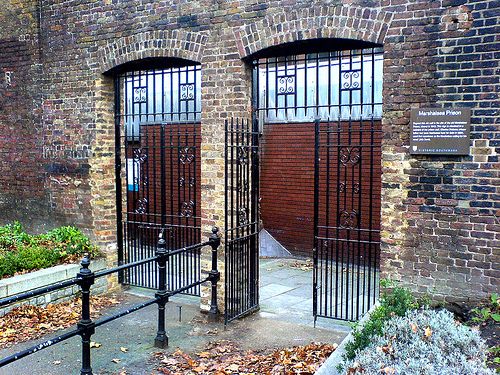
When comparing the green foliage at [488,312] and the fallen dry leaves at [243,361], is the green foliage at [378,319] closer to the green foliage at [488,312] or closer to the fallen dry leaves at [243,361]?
the green foliage at [488,312]

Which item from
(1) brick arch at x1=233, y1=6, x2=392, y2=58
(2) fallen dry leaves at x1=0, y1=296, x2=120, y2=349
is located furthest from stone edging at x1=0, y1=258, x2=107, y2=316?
(1) brick arch at x1=233, y1=6, x2=392, y2=58

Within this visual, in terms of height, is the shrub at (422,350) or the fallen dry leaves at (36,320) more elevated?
the shrub at (422,350)

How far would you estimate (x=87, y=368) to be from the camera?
4.82 metres

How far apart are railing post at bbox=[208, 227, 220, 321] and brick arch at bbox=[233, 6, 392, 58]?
235cm

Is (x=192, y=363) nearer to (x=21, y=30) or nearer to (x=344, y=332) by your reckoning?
(x=344, y=332)

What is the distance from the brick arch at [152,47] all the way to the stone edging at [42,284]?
3.04m

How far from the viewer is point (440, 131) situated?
5.52 meters

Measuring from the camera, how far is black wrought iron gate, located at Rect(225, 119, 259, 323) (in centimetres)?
666

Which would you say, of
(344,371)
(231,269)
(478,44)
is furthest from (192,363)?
(478,44)

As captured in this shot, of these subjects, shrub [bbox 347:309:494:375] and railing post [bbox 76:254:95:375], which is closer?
shrub [bbox 347:309:494:375]

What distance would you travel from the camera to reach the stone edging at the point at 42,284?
21.6ft

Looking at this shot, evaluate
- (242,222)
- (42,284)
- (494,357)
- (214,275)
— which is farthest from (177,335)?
(494,357)

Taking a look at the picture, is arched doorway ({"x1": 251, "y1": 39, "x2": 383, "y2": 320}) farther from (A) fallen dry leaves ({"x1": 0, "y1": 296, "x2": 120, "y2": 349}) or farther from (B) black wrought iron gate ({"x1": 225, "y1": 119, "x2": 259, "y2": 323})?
(A) fallen dry leaves ({"x1": 0, "y1": 296, "x2": 120, "y2": 349})

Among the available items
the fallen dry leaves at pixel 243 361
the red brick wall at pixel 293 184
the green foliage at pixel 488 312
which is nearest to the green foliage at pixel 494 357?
the green foliage at pixel 488 312
